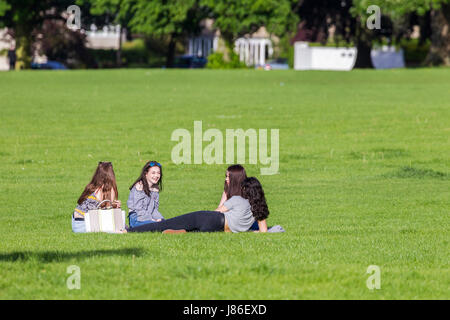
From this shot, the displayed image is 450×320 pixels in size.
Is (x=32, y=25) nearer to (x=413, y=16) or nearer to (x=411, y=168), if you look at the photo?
(x=413, y=16)

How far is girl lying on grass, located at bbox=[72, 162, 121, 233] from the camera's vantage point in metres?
12.6

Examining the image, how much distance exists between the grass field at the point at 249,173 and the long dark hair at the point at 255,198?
20.8 inches

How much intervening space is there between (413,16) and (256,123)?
110ft

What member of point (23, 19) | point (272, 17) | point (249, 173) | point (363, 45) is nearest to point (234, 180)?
point (249, 173)

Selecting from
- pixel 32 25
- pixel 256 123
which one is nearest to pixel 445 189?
pixel 256 123

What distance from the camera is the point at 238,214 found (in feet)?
40.9

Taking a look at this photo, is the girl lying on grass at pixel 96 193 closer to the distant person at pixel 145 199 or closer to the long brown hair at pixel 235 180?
the distant person at pixel 145 199

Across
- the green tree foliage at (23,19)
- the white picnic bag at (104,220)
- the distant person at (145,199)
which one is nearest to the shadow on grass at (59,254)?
the white picnic bag at (104,220)

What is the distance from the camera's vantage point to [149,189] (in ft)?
43.5

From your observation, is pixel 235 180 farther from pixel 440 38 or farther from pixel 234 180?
pixel 440 38

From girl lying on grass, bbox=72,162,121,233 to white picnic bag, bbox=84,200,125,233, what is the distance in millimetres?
209

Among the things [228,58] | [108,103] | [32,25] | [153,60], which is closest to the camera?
[108,103]

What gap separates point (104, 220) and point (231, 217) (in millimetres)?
1720

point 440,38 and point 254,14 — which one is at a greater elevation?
point 254,14
